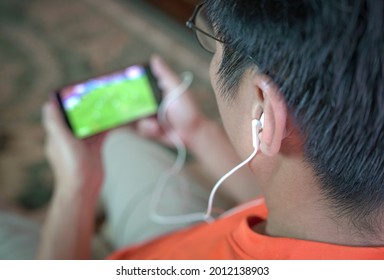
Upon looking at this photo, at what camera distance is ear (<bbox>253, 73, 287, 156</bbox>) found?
0.44 meters

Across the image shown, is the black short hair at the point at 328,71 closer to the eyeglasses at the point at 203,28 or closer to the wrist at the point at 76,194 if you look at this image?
the eyeglasses at the point at 203,28

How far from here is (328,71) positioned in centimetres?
40

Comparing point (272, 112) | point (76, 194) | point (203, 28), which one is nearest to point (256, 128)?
point (272, 112)

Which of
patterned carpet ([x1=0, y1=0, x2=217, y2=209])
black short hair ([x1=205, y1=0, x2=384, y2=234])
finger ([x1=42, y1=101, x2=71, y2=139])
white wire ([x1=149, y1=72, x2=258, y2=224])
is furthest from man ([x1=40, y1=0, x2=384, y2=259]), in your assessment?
patterned carpet ([x1=0, y1=0, x2=217, y2=209])

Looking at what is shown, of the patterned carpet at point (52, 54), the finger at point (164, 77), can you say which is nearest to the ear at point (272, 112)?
the finger at point (164, 77)

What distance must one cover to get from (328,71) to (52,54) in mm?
1656

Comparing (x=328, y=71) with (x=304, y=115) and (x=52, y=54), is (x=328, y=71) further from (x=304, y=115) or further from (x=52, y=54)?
(x=52, y=54)

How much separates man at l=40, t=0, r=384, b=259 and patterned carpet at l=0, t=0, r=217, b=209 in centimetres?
94

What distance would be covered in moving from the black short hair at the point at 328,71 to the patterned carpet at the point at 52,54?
1.10 metres

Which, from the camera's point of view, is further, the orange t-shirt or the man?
the orange t-shirt

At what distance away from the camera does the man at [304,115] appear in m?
0.38

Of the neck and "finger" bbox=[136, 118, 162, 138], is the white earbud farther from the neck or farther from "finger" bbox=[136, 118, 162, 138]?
"finger" bbox=[136, 118, 162, 138]
